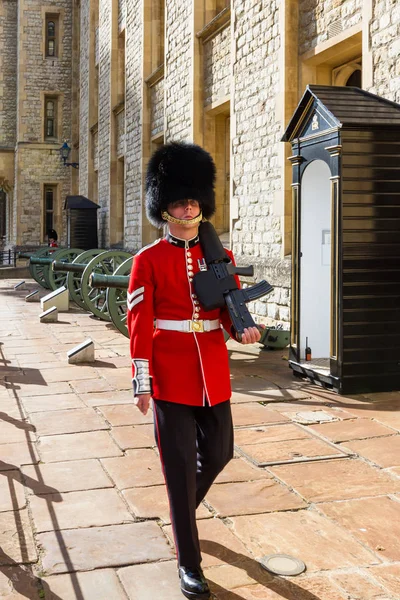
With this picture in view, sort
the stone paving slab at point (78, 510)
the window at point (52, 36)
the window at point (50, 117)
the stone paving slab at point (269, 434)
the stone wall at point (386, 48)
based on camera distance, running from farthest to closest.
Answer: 1. the window at point (50, 117)
2. the window at point (52, 36)
3. the stone wall at point (386, 48)
4. the stone paving slab at point (269, 434)
5. the stone paving slab at point (78, 510)

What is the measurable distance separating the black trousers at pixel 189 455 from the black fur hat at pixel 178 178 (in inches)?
30.3

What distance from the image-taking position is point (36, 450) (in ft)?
14.2

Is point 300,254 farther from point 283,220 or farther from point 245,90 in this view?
point 245,90

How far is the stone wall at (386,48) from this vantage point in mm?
6336

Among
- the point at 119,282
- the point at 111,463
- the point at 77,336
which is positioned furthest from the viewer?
the point at 77,336

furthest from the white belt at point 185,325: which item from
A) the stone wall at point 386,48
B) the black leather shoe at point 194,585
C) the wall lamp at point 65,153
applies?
the wall lamp at point 65,153

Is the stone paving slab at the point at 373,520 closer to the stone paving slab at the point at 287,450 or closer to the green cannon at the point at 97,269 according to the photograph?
the stone paving slab at the point at 287,450

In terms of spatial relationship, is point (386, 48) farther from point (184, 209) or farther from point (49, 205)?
point (49, 205)

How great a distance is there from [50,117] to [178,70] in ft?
50.1

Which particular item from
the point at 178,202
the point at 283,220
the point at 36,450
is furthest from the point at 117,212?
the point at 178,202

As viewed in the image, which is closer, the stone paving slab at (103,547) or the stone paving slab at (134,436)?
the stone paving slab at (103,547)

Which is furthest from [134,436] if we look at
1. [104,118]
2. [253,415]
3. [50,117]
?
[50,117]

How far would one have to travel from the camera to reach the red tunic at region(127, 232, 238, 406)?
8.92 feet

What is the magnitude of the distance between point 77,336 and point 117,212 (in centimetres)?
927
